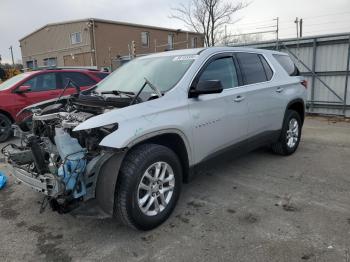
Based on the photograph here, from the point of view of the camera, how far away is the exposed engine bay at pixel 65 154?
266cm

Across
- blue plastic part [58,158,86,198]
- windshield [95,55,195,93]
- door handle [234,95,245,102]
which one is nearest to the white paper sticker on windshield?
windshield [95,55,195,93]

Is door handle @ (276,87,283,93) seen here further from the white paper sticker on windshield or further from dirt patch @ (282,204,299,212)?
dirt patch @ (282,204,299,212)

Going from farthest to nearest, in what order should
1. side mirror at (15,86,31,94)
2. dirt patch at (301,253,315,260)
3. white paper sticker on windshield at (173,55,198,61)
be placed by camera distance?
side mirror at (15,86,31,94) < white paper sticker on windshield at (173,55,198,61) < dirt patch at (301,253,315,260)

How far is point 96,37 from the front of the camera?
25.8 m

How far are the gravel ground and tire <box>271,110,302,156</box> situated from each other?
75cm

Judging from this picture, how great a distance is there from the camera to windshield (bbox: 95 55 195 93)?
3.56 meters

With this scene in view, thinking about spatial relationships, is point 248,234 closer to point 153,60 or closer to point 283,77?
point 153,60

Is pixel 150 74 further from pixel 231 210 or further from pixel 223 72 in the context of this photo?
pixel 231 210

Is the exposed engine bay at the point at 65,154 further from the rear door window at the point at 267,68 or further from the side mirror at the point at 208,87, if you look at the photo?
the rear door window at the point at 267,68

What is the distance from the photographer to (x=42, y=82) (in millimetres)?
7660

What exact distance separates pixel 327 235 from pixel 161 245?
1.61 metres

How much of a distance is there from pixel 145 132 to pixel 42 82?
19.2ft

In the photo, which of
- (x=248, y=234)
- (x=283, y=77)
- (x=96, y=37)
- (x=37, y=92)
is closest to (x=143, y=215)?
(x=248, y=234)

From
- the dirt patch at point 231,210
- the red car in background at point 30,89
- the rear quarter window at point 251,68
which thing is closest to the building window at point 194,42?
the red car in background at point 30,89
